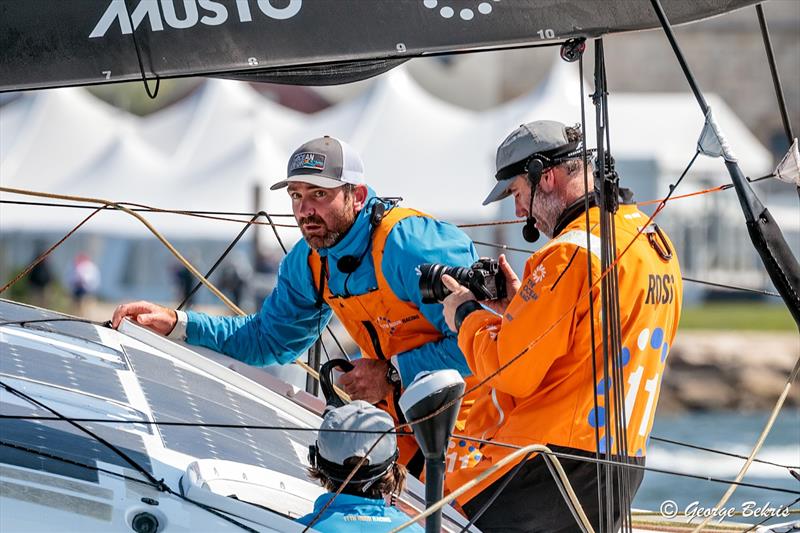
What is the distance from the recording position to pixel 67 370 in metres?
2.66

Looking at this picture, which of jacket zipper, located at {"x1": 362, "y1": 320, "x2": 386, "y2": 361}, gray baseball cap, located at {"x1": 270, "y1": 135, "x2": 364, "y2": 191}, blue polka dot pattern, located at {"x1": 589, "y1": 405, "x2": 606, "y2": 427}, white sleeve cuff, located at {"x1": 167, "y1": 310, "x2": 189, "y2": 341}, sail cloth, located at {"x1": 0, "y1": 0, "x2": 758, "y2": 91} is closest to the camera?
sail cloth, located at {"x1": 0, "y1": 0, "x2": 758, "y2": 91}

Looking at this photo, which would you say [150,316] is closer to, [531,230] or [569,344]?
[531,230]

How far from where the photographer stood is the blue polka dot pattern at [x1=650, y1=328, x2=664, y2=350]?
261cm

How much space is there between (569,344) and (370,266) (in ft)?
2.43

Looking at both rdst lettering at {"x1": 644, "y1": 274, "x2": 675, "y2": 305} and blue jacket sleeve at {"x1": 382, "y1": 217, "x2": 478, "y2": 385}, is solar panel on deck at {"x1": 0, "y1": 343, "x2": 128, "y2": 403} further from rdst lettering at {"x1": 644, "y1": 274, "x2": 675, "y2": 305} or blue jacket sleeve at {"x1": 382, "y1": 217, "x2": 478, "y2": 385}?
rdst lettering at {"x1": 644, "y1": 274, "x2": 675, "y2": 305}

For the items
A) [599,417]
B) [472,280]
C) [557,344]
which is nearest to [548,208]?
[472,280]

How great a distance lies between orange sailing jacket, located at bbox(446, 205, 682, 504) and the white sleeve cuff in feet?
3.07

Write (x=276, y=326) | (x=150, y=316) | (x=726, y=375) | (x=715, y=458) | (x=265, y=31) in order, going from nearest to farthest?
(x=265, y=31) < (x=150, y=316) < (x=276, y=326) < (x=715, y=458) < (x=726, y=375)

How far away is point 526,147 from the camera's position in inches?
104

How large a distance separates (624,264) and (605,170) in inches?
8.1

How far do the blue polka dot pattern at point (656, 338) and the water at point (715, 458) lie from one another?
11.4ft

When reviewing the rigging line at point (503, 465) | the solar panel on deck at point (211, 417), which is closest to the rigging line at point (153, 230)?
the solar panel on deck at point (211, 417)

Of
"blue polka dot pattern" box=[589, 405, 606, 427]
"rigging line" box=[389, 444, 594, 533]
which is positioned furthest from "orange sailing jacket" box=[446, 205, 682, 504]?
"rigging line" box=[389, 444, 594, 533]

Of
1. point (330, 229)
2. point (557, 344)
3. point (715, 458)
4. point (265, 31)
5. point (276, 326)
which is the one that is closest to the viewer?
point (557, 344)
